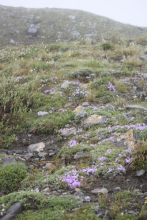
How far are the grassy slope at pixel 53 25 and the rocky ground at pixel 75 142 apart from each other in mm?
23001

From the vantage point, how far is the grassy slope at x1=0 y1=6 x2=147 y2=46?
33.5m

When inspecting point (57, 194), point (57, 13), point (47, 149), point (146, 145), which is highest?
point (57, 13)

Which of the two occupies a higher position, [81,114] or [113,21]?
[113,21]

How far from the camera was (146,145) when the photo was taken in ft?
14.7

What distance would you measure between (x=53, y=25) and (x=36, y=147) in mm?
34747

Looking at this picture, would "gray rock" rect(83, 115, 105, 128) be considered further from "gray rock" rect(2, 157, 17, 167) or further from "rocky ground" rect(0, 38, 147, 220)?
"gray rock" rect(2, 157, 17, 167)

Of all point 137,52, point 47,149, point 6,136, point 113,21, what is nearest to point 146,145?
point 47,149

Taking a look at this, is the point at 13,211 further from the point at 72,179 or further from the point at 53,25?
the point at 53,25

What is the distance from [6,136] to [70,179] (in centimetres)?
276

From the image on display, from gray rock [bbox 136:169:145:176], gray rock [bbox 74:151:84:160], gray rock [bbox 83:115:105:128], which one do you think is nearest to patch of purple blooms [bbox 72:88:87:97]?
gray rock [bbox 83:115:105:128]

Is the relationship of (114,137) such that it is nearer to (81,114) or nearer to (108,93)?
(81,114)

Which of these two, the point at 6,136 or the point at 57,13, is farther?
the point at 57,13

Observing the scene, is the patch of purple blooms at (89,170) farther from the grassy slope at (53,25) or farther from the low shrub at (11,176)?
the grassy slope at (53,25)

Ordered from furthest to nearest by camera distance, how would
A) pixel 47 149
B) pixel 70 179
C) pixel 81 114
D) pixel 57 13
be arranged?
pixel 57 13, pixel 81 114, pixel 47 149, pixel 70 179
